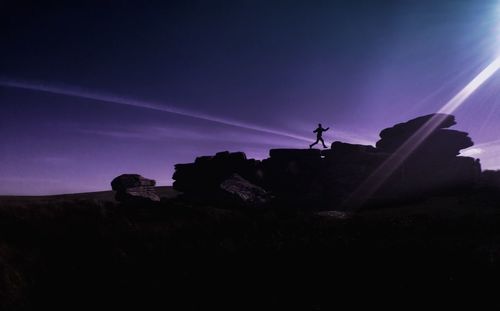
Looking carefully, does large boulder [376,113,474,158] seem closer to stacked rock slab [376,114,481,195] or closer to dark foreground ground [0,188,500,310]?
stacked rock slab [376,114,481,195]

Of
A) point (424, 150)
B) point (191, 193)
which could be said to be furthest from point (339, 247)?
point (424, 150)

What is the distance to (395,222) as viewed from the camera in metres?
13.2

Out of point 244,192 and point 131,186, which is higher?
point 131,186

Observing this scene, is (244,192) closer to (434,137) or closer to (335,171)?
(335,171)

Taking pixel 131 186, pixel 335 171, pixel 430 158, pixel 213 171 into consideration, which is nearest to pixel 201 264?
pixel 131 186

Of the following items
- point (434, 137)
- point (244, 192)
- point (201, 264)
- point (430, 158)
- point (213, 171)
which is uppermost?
point (434, 137)

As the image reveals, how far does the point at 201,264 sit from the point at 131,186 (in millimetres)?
22234

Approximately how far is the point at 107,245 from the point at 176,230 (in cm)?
188

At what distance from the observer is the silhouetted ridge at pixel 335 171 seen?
27.8 metres

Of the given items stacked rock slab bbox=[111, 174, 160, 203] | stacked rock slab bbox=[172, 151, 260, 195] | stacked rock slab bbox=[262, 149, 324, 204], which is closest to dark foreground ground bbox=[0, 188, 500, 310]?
stacked rock slab bbox=[111, 174, 160, 203]

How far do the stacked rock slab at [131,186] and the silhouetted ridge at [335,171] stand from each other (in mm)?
4572

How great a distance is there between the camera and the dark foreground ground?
5613 mm

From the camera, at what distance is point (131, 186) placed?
27.5m

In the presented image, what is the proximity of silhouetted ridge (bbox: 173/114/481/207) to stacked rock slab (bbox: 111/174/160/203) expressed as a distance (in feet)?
15.0
